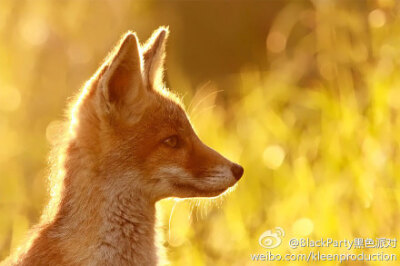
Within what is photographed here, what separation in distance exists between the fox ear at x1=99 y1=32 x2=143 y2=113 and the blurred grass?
63 centimetres

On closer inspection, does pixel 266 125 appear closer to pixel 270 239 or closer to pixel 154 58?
pixel 270 239

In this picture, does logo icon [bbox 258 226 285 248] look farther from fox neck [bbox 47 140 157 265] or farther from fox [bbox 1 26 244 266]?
fox neck [bbox 47 140 157 265]

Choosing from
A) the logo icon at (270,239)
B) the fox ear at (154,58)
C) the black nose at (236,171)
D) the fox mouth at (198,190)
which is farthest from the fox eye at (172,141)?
the logo icon at (270,239)

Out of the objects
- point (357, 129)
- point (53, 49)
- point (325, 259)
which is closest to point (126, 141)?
point (325, 259)

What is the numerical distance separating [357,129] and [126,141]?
210cm

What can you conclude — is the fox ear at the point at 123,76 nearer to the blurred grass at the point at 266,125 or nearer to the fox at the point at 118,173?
the fox at the point at 118,173

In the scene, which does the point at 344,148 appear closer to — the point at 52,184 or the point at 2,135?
the point at 52,184

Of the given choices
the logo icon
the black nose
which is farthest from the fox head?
the logo icon

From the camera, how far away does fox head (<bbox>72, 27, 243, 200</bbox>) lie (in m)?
4.16

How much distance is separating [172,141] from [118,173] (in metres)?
0.41

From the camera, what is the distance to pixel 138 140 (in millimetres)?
4242

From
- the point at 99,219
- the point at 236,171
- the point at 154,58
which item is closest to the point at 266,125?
the point at 154,58

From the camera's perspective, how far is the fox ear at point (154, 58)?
4699 millimetres

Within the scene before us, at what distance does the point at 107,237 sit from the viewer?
13.3 ft
